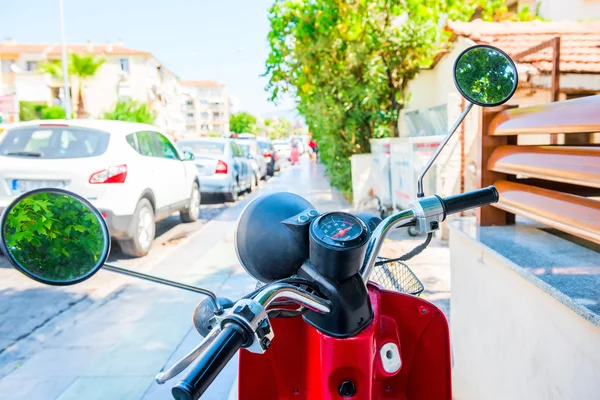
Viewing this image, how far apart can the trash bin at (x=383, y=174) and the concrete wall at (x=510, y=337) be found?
6213 mm

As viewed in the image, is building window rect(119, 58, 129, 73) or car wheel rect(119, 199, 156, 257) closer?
car wheel rect(119, 199, 156, 257)

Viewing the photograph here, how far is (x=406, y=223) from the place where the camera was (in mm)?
1630

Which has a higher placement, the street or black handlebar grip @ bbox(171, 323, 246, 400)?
black handlebar grip @ bbox(171, 323, 246, 400)

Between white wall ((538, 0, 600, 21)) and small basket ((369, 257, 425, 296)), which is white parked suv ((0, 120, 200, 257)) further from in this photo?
white wall ((538, 0, 600, 21))

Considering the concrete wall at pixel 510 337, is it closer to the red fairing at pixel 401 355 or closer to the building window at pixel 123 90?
the red fairing at pixel 401 355

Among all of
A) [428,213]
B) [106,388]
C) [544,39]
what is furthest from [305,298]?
[544,39]

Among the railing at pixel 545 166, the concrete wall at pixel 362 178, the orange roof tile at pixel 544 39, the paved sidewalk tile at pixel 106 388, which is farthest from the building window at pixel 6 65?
the railing at pixel 545 166

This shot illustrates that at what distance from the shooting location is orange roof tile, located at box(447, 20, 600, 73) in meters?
7.23

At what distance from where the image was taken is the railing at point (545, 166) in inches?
75.7

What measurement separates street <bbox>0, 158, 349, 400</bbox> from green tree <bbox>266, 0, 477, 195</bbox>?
514cm

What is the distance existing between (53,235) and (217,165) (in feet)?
38.1

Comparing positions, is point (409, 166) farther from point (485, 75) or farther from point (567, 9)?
point (567, 9)

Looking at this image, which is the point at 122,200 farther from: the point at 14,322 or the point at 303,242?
the point at 303,242

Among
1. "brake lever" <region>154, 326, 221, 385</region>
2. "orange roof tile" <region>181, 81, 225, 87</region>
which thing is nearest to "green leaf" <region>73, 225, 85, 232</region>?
"brake lever" <region>154, 326, 221, 385</region>
